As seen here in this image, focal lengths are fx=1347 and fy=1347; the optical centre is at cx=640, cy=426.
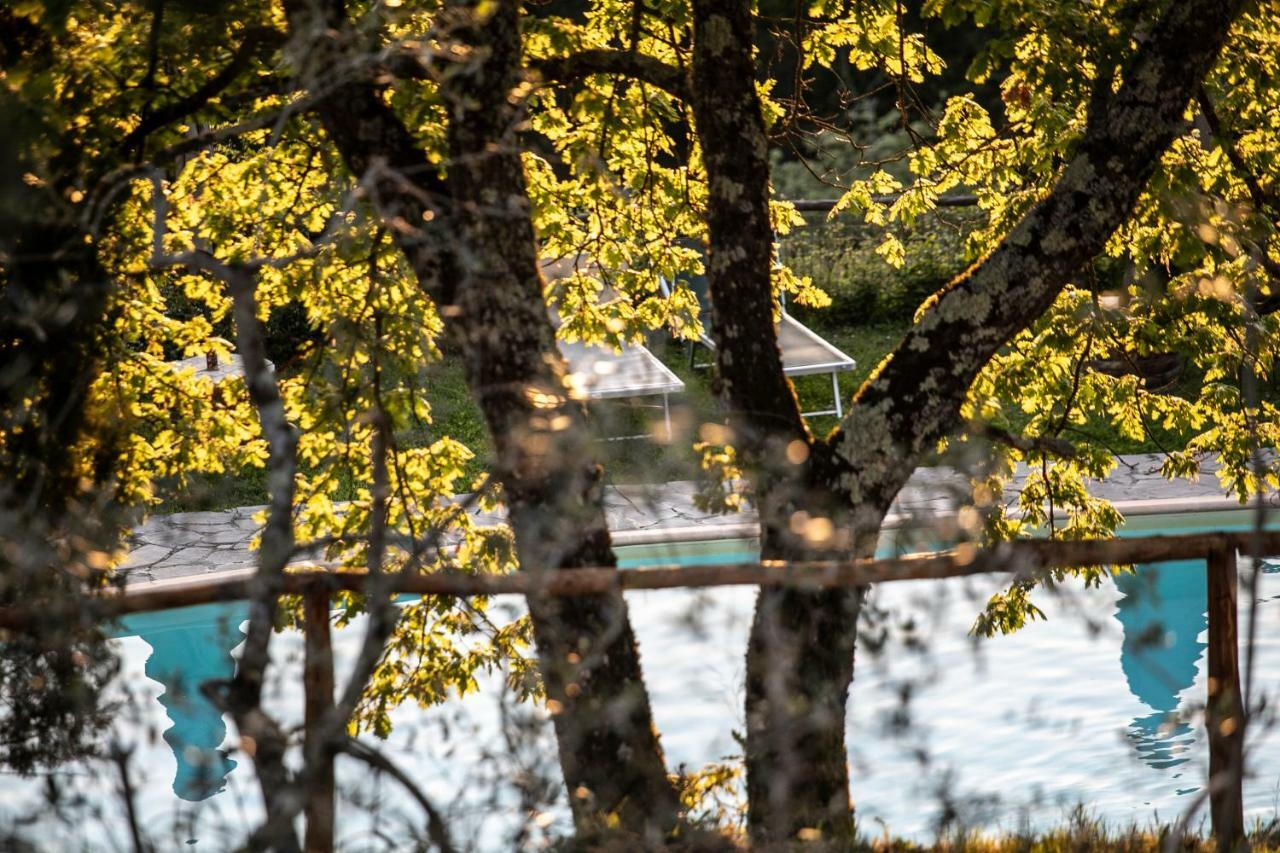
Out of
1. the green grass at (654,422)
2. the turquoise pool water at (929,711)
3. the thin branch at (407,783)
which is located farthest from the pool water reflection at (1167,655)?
the thin branch at (407,783)

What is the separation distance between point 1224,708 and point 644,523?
6.53 meters

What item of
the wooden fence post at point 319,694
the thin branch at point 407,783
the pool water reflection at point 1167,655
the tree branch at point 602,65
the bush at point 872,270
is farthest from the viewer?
the bush at point 872,270

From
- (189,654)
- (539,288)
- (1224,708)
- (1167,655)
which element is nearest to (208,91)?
(539,288)

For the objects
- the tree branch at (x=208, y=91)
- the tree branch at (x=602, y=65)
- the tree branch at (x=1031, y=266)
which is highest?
the tree branch at (x=602, y=65)

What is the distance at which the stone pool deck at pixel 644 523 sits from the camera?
8.51 metres

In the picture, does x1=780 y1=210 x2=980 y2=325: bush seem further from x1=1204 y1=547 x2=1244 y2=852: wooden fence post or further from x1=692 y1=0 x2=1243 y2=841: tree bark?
x1=1204 y1=547 x2=1244 y2=852: wooden fence post

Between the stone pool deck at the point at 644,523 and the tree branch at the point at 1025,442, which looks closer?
the tree branch at the point at 1025,442

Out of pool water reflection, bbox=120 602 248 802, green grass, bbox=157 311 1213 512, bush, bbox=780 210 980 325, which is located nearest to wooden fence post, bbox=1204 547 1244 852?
green grass, bbox=157 311 1213 512

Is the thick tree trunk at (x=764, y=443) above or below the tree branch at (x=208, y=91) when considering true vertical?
below

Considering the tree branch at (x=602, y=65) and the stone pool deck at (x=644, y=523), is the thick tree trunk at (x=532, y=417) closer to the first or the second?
the tree branch at (x=602, y=65)

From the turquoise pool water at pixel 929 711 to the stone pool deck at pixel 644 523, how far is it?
6.8 inches

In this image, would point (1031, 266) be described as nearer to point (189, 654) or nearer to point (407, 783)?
point (407, 783)

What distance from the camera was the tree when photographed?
3.11 meters

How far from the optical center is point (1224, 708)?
3049 millimetres
